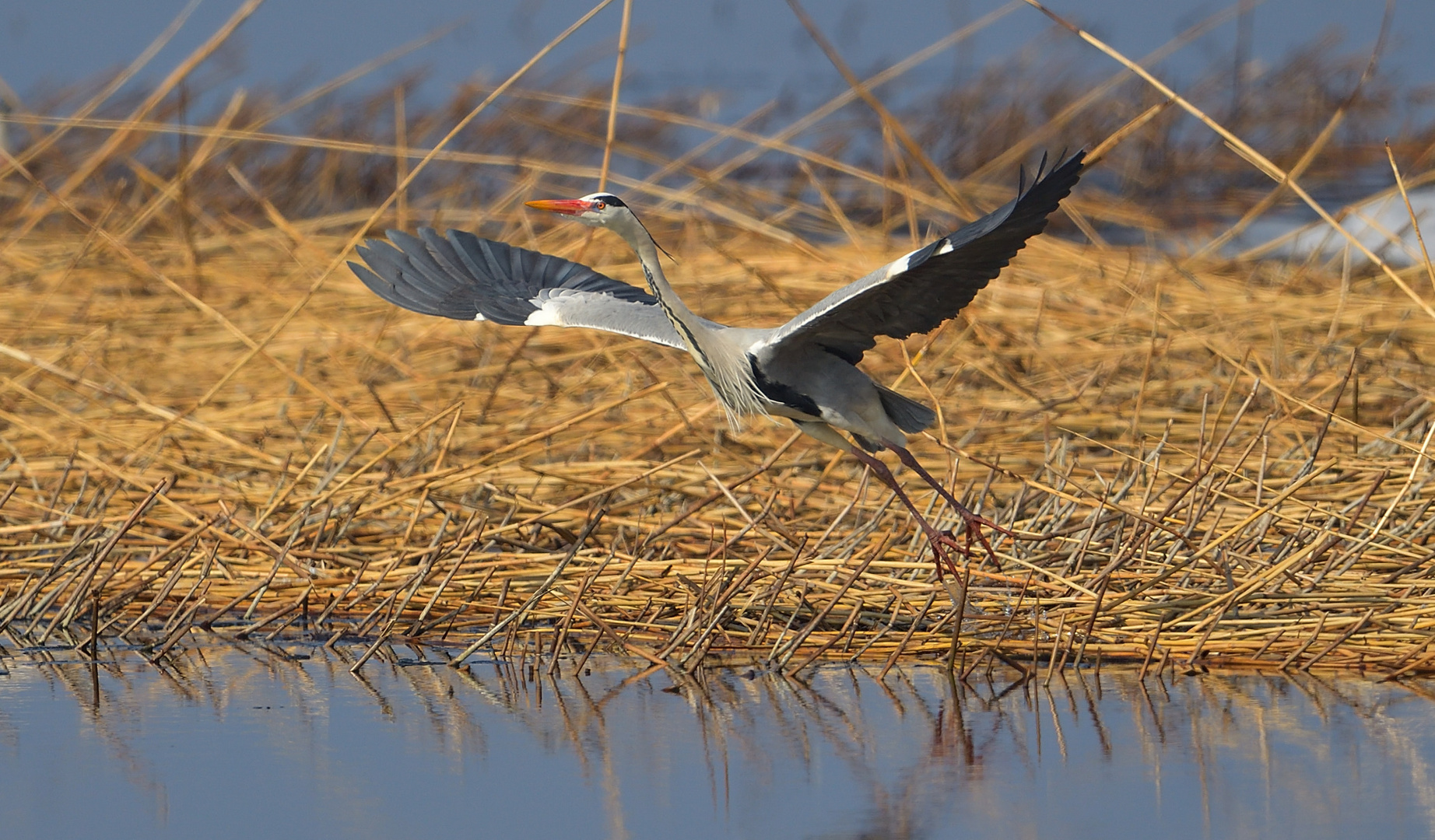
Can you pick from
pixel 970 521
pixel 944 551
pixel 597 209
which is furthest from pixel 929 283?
pixel 597 209

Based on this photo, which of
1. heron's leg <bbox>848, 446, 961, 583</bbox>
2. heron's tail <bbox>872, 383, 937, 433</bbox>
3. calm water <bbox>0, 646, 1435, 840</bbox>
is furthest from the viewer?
heron's tail <bbox>872, 383, 937, 433</bbox>

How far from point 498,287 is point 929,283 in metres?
Result: 1.61

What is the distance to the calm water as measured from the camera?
10.1 feet

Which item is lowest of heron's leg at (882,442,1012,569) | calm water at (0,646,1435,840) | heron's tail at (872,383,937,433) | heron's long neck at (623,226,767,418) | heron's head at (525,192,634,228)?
calm water at (0,646,1435,840)

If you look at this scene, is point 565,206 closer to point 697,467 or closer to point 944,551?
point 944,551

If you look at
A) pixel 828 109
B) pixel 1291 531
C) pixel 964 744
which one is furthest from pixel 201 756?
pixel 828 109

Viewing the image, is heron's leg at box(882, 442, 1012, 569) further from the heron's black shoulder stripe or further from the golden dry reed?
the heron's black shoulder stripe

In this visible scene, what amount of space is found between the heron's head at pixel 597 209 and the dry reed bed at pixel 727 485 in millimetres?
717

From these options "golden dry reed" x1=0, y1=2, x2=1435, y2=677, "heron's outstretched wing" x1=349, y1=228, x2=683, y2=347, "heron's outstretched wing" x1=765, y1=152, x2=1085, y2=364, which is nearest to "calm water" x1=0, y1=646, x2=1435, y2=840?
"golden dry reed" x1=0, y1=2, x2=1435, y2=677

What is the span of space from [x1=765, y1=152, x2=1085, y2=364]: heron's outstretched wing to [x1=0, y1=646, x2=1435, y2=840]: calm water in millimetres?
869

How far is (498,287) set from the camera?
17.5 ft

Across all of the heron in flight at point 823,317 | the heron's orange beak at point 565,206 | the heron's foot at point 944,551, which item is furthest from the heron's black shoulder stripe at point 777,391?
the heron's orange beak at point 565,206

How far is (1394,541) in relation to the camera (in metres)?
4.50

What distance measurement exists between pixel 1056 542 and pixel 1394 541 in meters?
0.84
